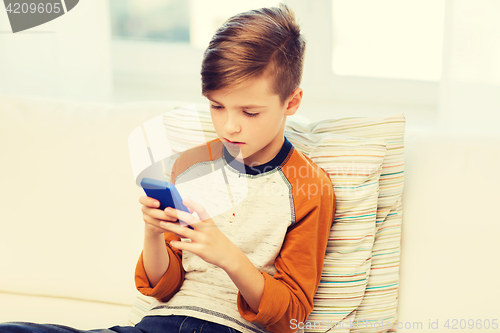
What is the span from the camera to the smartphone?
727 millimetres

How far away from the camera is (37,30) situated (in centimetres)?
175

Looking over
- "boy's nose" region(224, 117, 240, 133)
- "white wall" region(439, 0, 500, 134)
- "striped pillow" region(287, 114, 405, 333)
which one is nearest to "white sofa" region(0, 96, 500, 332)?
"striped pillow" region(287, 114, 405, 333)

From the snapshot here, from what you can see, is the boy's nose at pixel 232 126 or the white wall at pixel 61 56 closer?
the boy's nose at pixel 232 126

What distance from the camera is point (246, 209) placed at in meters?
0.99

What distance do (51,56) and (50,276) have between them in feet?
2.99

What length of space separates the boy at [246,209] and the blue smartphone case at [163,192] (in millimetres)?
18

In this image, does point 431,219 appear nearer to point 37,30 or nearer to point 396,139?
Result: point 396,139

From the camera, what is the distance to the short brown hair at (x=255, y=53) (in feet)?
2.80

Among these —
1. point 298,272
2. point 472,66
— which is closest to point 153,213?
point 298,272

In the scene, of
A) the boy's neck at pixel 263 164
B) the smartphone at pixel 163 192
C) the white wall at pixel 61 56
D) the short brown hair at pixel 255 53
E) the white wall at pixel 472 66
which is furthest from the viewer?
the white wall at pixel 61 56

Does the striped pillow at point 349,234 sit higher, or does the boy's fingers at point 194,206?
the boy's fingers at point 194,206

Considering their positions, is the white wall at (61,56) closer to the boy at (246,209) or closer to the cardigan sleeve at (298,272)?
the boy at (246,209)

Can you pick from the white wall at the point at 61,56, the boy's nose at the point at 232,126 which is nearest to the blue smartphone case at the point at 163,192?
the boy's nose at the point at 232,126

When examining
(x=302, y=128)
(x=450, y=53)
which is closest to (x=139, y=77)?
(x=302, y=128)
